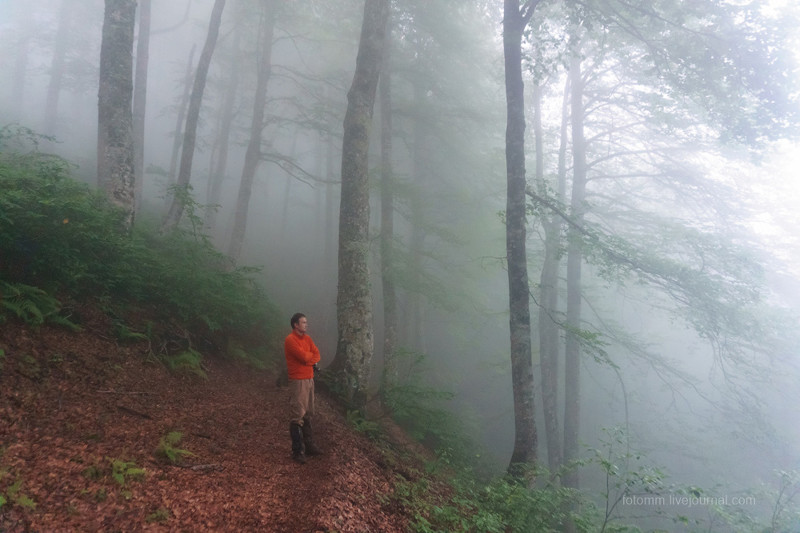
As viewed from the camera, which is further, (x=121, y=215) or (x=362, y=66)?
(x=362, y=66)

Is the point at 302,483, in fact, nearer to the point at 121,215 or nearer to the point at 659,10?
the point at 121,215

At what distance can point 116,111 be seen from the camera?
7922 mm

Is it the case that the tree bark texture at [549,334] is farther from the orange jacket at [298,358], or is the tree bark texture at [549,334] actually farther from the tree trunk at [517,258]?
the orange jacket at [298,358]

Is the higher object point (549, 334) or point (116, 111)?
point (116, 111)

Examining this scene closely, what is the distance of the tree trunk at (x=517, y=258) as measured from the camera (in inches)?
316

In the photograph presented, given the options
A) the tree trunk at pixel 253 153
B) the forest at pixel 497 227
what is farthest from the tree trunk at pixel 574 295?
the tree trunk at pixel 253 153

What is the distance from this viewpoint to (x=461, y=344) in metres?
18.7

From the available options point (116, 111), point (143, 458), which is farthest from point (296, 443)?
point (116, 111)

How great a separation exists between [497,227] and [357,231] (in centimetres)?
945

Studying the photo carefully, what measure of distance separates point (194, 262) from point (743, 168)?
2014 cm

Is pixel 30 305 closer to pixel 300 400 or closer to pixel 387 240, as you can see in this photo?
pixel 300 400

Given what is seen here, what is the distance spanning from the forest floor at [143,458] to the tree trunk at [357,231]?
1.84m

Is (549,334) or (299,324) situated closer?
(299,324)

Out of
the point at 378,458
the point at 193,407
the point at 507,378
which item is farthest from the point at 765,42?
the point at 507,378
